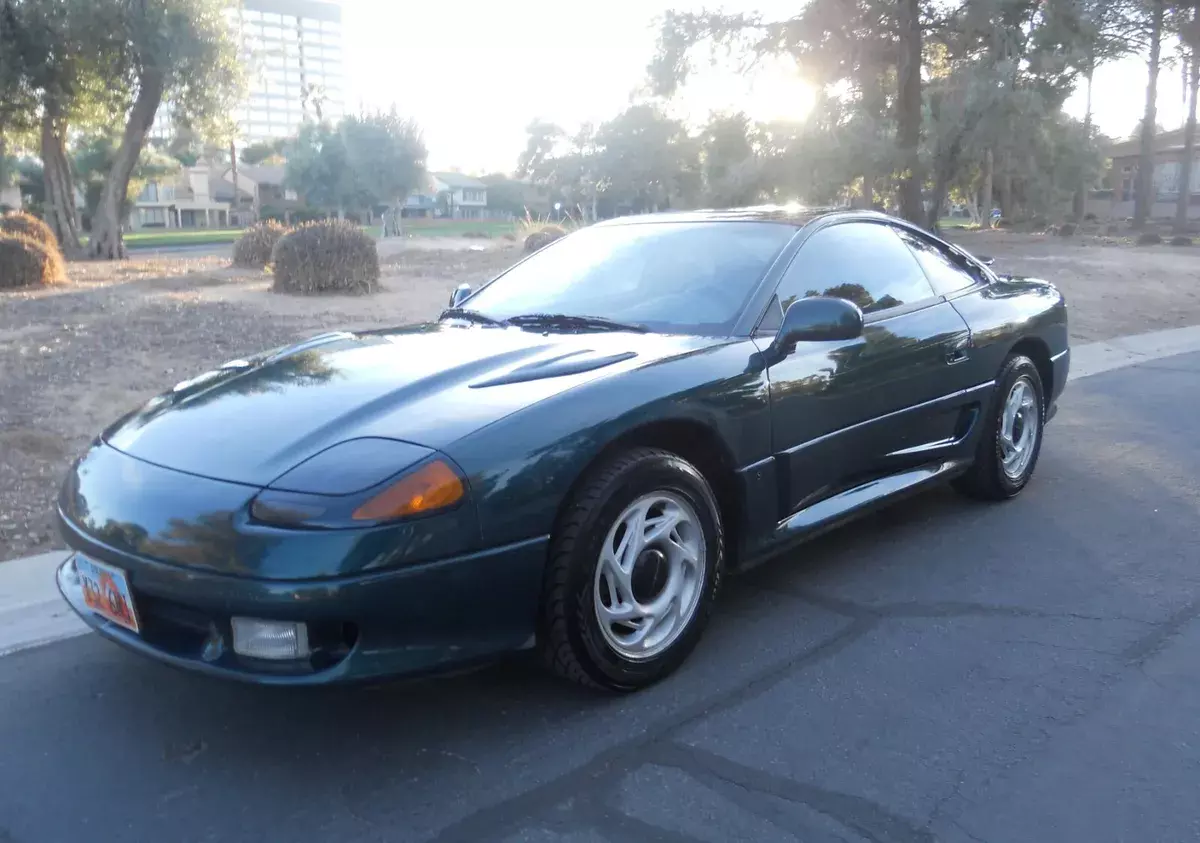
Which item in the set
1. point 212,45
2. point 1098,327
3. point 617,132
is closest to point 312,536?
point 1098,327

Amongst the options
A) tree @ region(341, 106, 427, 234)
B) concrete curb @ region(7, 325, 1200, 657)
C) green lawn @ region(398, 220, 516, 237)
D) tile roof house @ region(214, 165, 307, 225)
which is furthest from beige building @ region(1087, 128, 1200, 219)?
tile roof house @ region(214, 165, 307, 225)

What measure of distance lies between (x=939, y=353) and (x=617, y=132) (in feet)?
215

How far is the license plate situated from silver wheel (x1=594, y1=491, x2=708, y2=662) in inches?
50.5

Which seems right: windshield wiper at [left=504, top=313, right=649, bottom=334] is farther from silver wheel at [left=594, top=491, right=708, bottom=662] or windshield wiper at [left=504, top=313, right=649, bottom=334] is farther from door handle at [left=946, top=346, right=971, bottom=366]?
door handle at [left=946, top=346, right=971, bottom=366]

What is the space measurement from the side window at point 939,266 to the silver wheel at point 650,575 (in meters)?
2.19

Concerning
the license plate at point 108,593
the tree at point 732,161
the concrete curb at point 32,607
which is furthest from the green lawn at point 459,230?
the license plate at point 108,593

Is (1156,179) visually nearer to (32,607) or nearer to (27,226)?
(27,226)

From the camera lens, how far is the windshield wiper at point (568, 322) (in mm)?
3962

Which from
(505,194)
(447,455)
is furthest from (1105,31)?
(505,194)

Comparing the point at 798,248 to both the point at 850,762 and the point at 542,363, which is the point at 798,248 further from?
the point at 850,762

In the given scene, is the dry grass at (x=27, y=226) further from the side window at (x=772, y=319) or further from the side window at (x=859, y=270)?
the side window at (x=772, y=319)

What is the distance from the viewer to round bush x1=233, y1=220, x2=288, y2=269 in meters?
18.7

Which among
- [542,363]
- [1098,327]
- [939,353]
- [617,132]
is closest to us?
[542,363]

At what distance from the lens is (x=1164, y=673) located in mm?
3438
